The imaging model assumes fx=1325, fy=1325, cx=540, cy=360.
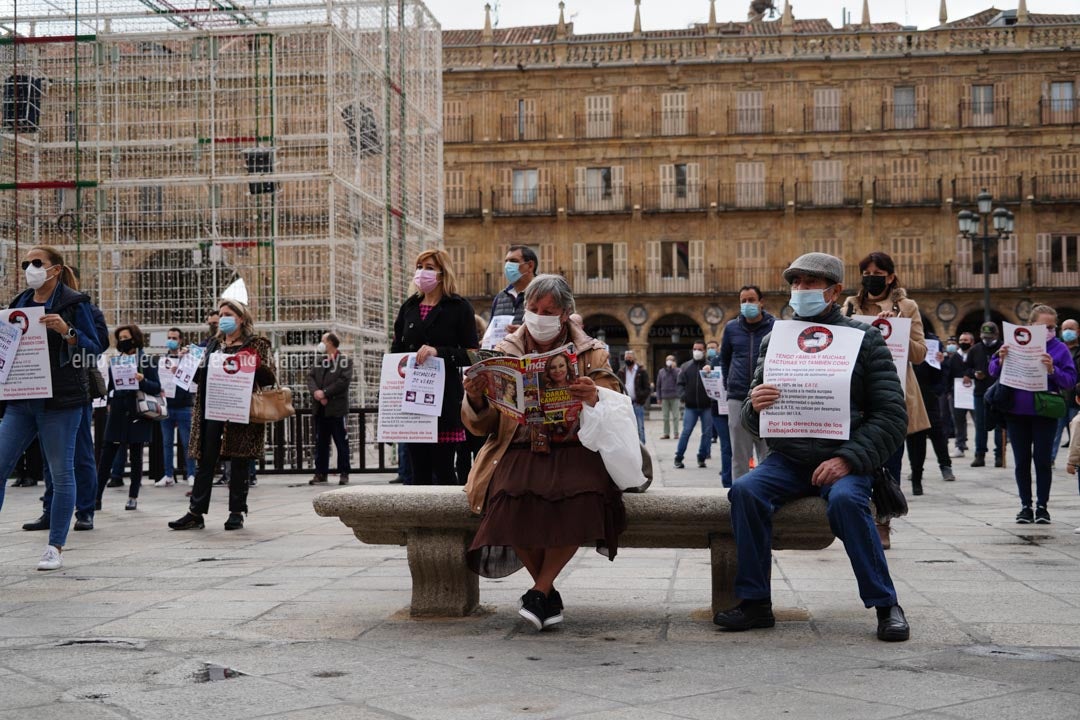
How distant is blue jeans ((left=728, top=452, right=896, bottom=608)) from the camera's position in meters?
5.17

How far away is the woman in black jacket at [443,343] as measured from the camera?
8148 mm

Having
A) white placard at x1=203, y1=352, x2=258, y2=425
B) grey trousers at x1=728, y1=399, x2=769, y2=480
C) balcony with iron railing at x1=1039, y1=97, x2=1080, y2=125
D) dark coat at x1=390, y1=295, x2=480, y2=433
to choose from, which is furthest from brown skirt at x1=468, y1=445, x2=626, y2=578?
balcony with iron railing at x1=1039, y1=97, x2=1080, y2=125

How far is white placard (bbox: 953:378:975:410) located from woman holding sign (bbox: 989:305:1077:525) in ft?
32.1

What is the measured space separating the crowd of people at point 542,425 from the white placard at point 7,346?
0.61 feet

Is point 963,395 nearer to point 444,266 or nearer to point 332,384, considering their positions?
point 332,384

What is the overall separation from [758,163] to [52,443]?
42.5 meters

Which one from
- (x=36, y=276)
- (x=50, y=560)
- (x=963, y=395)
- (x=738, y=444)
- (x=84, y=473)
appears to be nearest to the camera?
(x=50, y=560)

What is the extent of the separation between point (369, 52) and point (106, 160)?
3.11m

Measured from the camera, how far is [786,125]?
157 feet

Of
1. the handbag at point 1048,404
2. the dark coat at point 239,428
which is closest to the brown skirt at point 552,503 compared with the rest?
the dark coat at point 239,428

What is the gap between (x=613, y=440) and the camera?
532 cm

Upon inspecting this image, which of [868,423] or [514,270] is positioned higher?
[514,270]

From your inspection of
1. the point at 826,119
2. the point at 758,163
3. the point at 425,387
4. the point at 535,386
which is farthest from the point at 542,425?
the point at 826,119

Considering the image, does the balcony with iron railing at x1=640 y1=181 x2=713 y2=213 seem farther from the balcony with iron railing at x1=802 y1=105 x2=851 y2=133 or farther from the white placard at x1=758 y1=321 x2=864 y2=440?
the white placard at x1=758 y1=321 x2=864 y2=440
